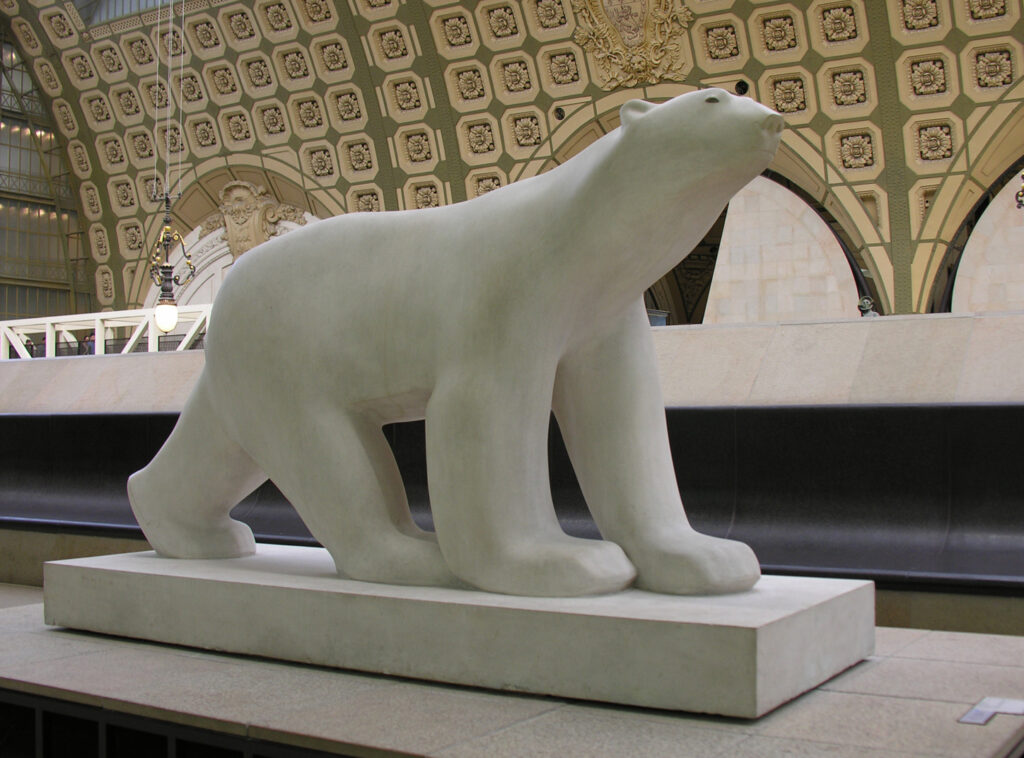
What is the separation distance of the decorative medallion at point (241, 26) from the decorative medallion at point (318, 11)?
1.19m

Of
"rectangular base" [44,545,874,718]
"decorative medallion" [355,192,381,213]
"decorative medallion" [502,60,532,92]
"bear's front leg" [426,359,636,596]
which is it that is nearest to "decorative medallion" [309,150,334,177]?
"decorative medallion" [355,192,381,213]

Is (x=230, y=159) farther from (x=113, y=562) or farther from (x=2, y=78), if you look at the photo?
(x=113, y=562)

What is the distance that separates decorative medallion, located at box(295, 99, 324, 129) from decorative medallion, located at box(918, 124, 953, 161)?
387 inches

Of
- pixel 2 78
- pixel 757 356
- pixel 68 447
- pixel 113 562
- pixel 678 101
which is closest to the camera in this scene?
pixel 678 101

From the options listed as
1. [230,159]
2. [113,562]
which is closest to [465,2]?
[230,159]

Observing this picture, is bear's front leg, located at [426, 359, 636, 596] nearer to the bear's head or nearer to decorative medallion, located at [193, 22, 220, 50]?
the bear's head

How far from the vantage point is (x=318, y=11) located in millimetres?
18312

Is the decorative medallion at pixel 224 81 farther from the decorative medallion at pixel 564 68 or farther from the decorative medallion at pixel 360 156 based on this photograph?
the decorative medallion at pixel 564 68

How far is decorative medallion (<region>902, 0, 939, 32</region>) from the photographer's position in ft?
47.2

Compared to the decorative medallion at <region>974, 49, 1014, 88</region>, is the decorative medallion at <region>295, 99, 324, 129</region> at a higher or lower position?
higher

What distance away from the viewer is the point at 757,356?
6.07m

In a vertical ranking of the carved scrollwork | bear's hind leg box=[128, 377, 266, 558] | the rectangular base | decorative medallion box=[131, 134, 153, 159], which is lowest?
the rectangular base

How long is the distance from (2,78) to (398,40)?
9.89 metres

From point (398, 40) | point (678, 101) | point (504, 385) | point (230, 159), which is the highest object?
point (398, 40)
